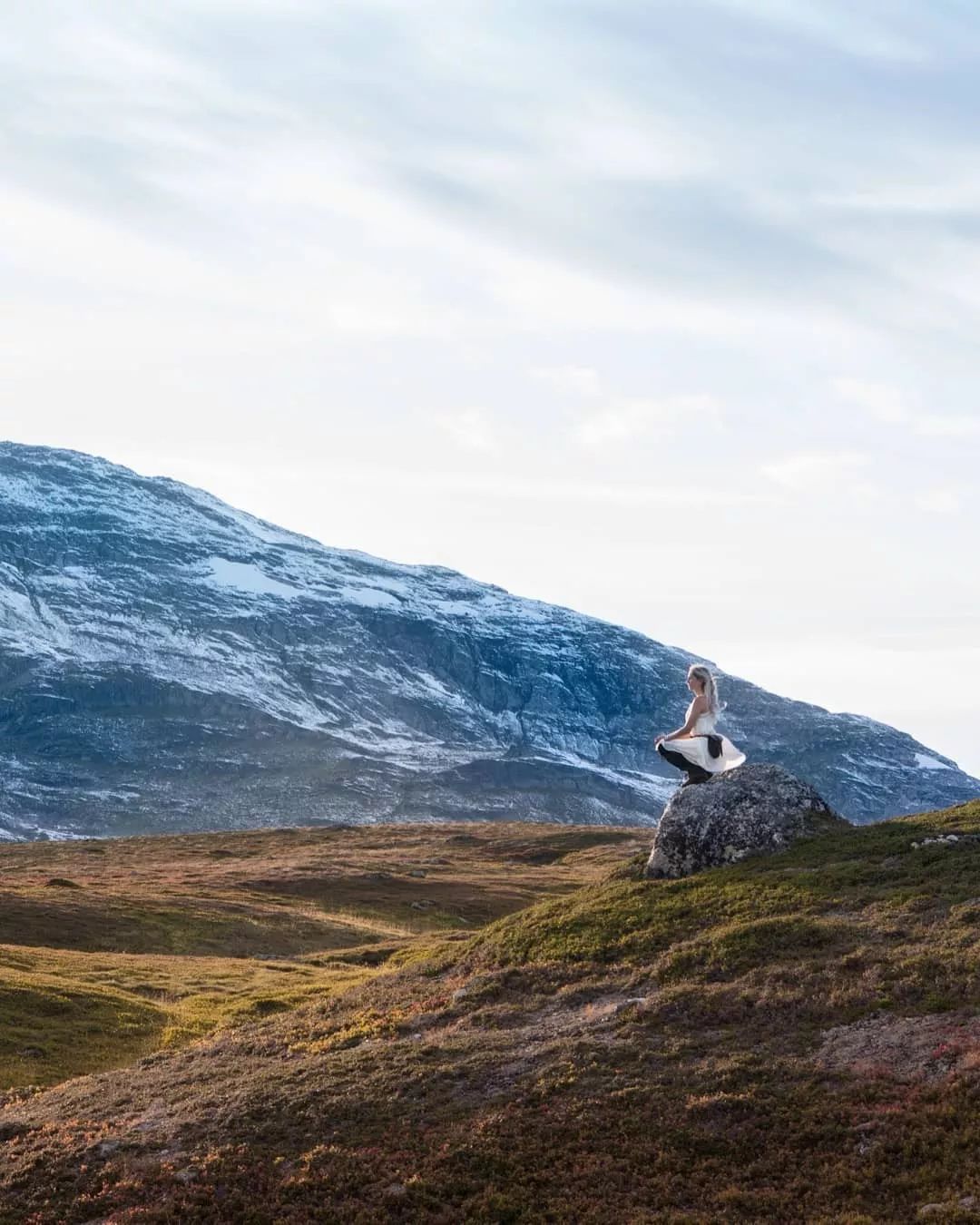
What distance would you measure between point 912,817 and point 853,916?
1096 centimetres

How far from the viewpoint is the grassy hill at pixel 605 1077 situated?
71.9ft

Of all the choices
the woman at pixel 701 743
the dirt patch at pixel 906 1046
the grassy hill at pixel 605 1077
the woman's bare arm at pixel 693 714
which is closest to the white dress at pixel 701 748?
the woman at pixel 701 743

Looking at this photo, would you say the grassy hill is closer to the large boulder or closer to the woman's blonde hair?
the large boulder

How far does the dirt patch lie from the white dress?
16.9 metres

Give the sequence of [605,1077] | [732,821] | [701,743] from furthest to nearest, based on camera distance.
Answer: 1. [701,743]
2. [732,821]
3. [605,1077]

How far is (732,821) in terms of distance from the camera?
1607 inches

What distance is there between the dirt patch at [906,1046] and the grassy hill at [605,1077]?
0.06 m

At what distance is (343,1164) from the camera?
23.5m

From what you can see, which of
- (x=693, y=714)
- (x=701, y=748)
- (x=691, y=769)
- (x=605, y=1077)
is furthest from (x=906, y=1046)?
(x=693, y=714)

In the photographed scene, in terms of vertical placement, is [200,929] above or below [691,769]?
below

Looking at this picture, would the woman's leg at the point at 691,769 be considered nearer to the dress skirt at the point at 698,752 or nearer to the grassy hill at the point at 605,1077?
the dress skirt at the point at 698,752

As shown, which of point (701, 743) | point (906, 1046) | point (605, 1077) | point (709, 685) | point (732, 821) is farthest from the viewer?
point (701, 743)

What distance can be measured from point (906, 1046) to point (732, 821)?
52.3 feet

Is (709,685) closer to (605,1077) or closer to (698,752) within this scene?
(698,752)
